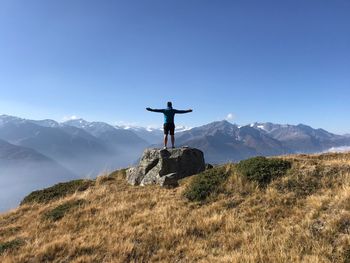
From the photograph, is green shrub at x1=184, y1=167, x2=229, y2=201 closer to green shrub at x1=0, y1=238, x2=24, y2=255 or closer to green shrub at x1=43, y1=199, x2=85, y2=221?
A: green shrub at x1=43, y1=199, x2=85, y2=221

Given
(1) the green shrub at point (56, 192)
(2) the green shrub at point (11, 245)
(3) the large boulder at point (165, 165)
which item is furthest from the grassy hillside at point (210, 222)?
(1) the green shrub at point (56, 192)

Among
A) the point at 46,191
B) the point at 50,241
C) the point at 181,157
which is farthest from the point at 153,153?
the point at 50,241

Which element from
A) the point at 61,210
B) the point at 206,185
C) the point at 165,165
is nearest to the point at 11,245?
the point at 61,210

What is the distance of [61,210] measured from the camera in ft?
47.8

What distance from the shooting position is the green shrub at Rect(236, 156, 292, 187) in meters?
13.2

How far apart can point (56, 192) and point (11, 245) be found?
9.12 metres

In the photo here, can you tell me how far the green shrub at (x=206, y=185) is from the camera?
1314 cm

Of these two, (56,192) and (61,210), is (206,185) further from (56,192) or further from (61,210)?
(56,192)

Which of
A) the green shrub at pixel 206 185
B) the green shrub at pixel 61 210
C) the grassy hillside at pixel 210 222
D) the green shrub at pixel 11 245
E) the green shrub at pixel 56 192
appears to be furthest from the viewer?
the green shrub at pixel 56 192

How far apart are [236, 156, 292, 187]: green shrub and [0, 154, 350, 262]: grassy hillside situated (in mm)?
42

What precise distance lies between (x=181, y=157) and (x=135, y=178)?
10.3 feet

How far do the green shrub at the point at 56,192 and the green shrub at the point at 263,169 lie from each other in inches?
422

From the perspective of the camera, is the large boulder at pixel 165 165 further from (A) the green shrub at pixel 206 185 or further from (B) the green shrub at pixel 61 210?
(B) the green shrub at pixel 61 210

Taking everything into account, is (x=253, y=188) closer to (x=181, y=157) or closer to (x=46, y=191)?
(x=181, y=157)
